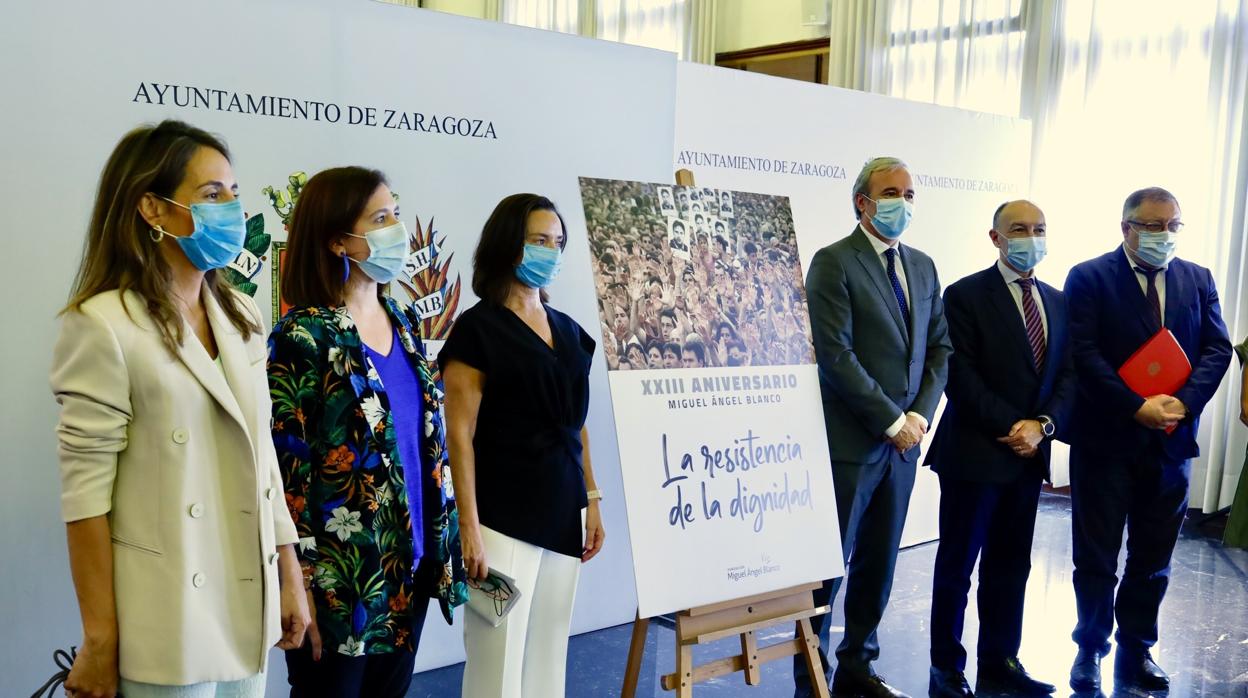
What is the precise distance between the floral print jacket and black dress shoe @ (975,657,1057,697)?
2.40 meters

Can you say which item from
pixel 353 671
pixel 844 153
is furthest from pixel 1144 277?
pixel 353 671

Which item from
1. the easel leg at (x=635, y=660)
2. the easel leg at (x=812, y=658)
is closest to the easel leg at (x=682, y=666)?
the easel leg at (x=635, y=660)

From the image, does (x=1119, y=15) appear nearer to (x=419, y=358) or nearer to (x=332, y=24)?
(x=332, y=24)

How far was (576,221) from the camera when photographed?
3.90 metres

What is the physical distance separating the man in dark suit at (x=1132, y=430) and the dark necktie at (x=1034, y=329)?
192 millimetres

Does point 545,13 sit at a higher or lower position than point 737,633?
higher

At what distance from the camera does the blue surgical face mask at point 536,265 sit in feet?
8.35

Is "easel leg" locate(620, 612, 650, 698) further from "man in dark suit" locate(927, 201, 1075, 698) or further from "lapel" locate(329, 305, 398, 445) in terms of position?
"man in dark suit" locate(927, 201, 1075, 698)

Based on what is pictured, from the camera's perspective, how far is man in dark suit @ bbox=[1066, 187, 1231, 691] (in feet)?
11.7

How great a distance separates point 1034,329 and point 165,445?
2.81 meters

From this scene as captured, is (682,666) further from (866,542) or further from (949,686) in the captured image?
(949,686)

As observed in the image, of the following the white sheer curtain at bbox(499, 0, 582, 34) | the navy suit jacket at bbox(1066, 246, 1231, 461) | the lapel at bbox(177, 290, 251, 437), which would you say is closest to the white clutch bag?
the lapel at bbox(177, 290, 251, 437)

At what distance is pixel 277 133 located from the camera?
Result: 10.1 feet

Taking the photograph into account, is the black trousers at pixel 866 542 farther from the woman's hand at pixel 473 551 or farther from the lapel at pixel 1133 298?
the woman's hand at pixel 473 551
